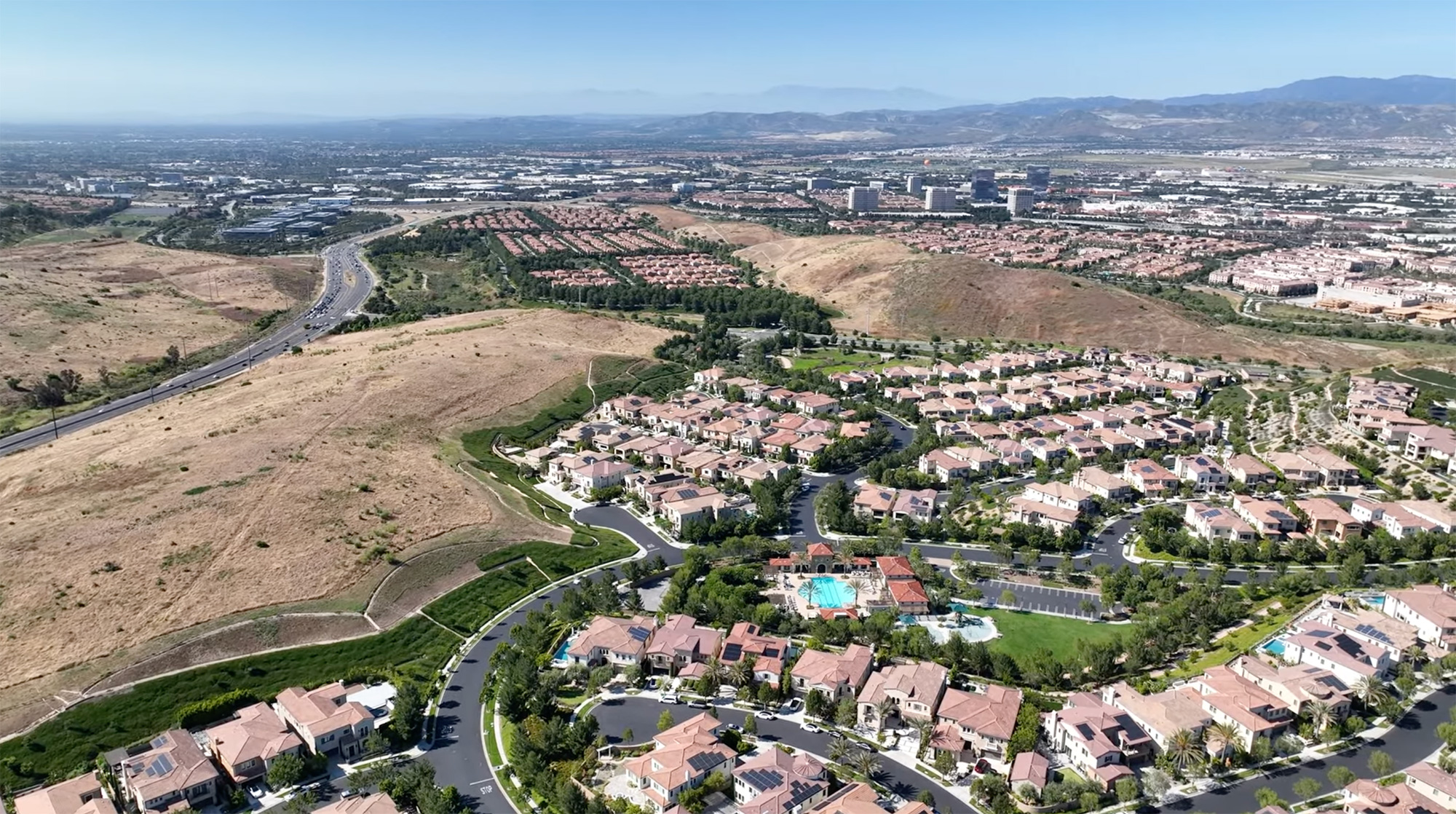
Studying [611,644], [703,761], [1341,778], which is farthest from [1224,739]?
[611,644]

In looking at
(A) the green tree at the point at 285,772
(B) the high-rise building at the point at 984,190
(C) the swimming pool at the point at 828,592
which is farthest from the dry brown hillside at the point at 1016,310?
(B) the high-rise building at the point at 984,190

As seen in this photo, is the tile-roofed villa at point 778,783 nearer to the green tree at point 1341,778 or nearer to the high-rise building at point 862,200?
the green tree at point 1341,778

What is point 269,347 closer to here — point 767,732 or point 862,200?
point 767,732

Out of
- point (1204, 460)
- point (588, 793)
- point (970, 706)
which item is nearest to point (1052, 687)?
point (970, 706)

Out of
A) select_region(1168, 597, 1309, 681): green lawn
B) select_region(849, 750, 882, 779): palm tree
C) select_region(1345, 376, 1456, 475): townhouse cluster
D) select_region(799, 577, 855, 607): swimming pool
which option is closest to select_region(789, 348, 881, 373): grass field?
select_region(1345, 376, 1456, 475): townhouse cluster

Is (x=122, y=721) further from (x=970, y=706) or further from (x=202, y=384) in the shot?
(x=202, y=384)

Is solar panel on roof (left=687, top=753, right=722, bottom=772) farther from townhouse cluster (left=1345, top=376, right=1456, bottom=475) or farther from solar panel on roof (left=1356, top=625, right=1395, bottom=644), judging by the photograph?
townhouse cluster (left=1345, top=376, right=1456, bottom=475)
